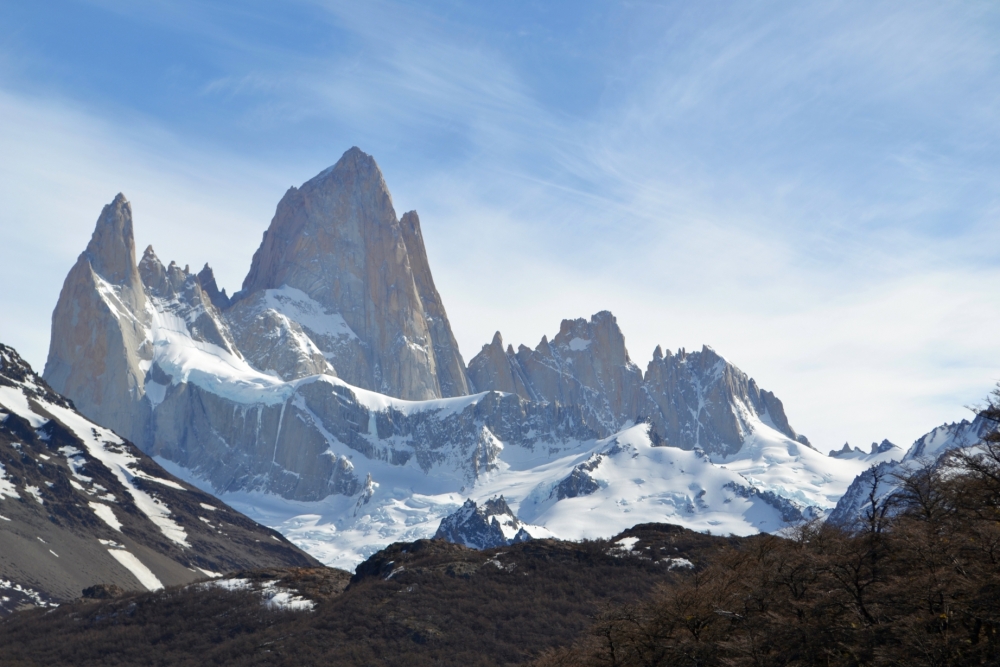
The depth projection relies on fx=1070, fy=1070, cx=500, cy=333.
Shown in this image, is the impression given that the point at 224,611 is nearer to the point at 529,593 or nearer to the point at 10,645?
the point at 10,645

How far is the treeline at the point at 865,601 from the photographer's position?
34.0m

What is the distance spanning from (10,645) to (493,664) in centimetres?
4752

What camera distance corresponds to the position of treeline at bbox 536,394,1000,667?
34.0 m

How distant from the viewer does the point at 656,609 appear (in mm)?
52812

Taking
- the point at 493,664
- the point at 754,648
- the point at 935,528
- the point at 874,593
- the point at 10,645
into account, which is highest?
the point at 935,528

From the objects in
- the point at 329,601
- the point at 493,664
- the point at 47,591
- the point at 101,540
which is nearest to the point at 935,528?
the point at 493,664

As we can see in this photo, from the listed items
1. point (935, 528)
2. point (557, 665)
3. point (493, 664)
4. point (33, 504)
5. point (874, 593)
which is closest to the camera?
point (874, 593)

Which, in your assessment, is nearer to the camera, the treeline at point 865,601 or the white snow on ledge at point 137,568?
the treeline at point 865,601

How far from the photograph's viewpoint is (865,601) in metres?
38.8

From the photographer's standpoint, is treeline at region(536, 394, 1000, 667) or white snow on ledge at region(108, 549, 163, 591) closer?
treeline at region(536, 394, 1000, 667)

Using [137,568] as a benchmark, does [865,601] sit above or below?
above

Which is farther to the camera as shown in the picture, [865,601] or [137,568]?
[137,568]

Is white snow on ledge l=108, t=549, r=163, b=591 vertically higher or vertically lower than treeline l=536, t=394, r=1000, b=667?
lower

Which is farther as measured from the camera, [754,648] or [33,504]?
[33,504]
